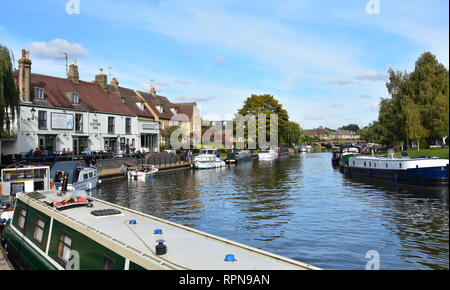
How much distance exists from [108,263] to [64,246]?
225 centimetres

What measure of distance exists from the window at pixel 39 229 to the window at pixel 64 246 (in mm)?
1318

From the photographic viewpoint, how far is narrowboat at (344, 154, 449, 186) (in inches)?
1081

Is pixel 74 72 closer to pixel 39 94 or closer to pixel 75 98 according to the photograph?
pixel 75 98

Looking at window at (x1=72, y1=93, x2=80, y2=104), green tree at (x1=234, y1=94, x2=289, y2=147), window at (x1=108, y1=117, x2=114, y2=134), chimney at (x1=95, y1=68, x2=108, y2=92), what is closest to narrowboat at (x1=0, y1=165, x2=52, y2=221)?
window at (x1=72, y1=93, x2=80, y2=104)

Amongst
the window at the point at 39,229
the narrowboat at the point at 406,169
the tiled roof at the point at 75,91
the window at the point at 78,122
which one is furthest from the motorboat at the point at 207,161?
the window at the point at 39,229

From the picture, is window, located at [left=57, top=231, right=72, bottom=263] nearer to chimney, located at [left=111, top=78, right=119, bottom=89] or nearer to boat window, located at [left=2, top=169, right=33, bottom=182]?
boat window, located at [left=2, top=169, right=33, bottom=182]

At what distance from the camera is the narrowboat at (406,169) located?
27469mm

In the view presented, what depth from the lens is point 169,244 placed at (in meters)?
6.88

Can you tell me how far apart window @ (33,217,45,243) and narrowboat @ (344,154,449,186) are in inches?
908
